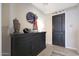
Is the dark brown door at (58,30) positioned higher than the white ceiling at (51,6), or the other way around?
the white ceiling at (51,6)

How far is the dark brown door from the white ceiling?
101mm

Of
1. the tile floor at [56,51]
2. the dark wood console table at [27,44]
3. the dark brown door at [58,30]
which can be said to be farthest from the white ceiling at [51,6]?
the tile floor at [56,51]

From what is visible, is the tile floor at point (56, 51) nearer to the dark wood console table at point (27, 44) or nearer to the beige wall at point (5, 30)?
the dark wood console table at point (27, 44)

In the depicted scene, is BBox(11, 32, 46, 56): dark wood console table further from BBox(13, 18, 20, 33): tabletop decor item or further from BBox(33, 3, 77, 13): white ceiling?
BBox(33, 3, 77, 13): white ceiling

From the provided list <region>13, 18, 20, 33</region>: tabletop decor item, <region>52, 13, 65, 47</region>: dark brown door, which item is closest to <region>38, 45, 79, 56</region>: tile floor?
<region>52, 13, 65, 47</region>: dark brown door

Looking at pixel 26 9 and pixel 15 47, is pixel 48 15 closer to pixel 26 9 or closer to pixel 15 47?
pixel 26 9

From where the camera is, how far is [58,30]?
6.42 feet

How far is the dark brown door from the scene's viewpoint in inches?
76.0

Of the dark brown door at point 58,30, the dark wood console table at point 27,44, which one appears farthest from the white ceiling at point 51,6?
the dark wood console table at point 27,44

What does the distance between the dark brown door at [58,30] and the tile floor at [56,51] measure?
0.21 feet

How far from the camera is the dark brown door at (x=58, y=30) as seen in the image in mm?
1932

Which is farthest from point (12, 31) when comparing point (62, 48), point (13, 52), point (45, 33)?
point (62, 48)

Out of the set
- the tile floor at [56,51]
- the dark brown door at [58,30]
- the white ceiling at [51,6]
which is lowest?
the tile floor at [56,51]

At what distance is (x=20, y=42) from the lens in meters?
1.88
